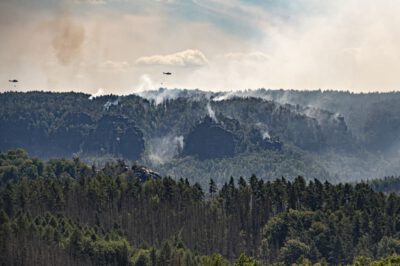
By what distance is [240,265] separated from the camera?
7692 inches

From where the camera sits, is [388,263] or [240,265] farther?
[240,265]

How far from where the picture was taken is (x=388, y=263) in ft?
599

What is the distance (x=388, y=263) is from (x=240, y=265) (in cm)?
3226
